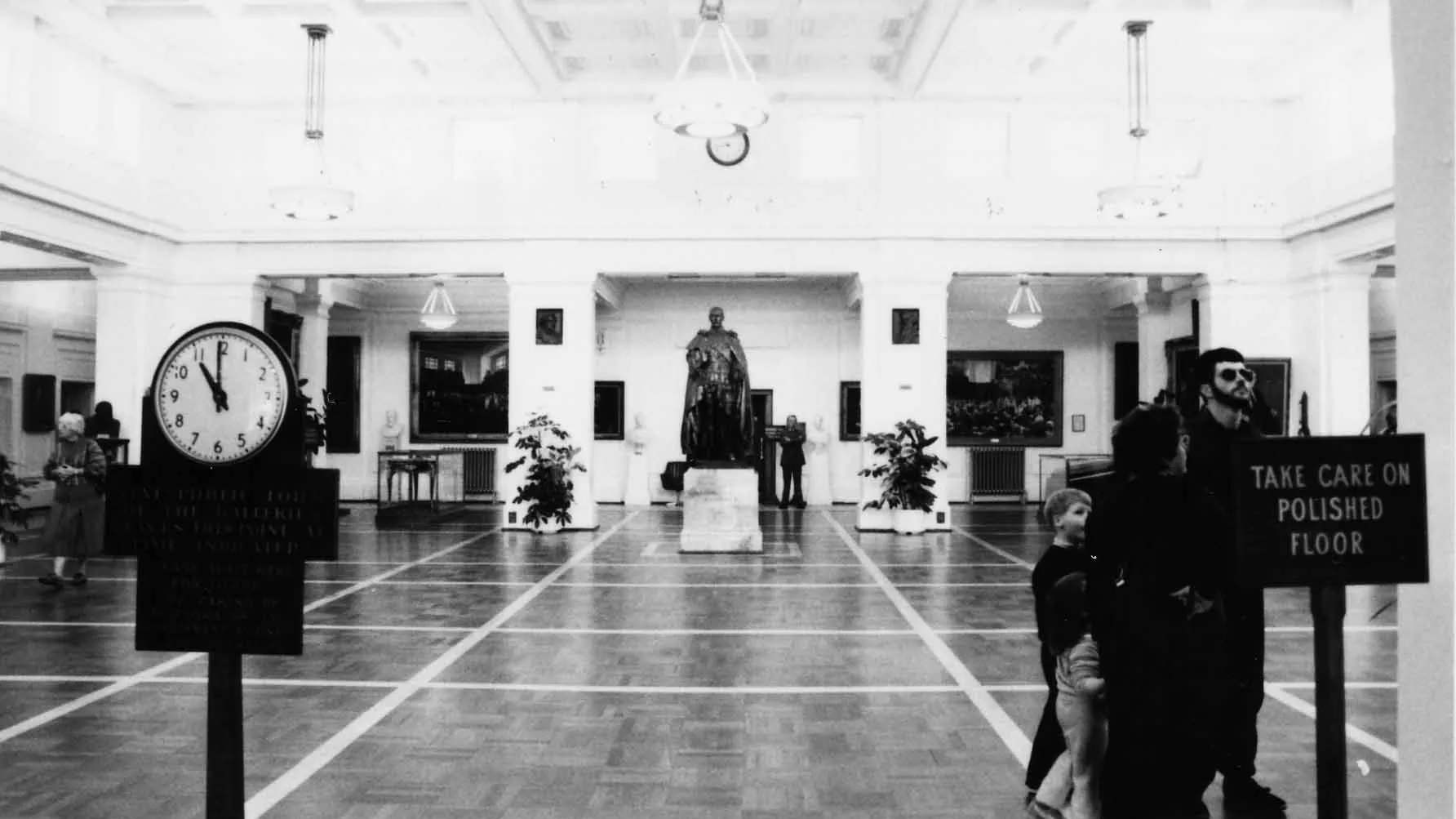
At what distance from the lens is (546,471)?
13.5m

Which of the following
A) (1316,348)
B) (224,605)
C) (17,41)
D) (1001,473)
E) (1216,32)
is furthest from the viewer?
(1001,473)

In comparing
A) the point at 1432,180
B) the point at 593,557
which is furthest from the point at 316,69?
the point at 1432,180

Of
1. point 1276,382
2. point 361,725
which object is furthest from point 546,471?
point 1276,382

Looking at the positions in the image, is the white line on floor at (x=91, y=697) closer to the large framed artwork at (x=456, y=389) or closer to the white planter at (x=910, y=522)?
the white planter at (x=910, y=522)

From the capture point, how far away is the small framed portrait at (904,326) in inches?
558

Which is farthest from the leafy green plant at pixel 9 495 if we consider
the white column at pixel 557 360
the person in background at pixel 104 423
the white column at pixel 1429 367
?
the white column at pixel 1429 367

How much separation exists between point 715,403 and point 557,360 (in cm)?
336

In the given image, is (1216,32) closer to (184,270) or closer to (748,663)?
(748,663)

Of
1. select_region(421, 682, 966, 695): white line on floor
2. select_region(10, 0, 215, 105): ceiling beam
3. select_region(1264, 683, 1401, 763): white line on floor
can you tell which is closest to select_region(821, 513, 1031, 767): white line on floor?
select_region(421, 682, 966, 695): white line on floor

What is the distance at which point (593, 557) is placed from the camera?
37.2ft

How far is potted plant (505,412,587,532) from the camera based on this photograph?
13492 millimetres

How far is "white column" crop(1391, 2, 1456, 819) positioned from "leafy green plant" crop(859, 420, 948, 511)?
36.8 feet

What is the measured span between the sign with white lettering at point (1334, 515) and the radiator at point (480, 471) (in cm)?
1814

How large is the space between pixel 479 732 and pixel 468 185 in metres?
11.1
